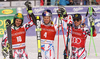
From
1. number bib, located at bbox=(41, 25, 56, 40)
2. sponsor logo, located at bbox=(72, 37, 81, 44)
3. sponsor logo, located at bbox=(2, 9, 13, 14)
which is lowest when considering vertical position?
sponsor logo, located at bbox=(2, 9, 13, 14)

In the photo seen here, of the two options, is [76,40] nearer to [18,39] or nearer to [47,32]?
[47,32]

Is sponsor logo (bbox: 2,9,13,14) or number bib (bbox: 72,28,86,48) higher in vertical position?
number bib (bbox: 72,28,86,48)

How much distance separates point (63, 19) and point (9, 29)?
124 centimetres

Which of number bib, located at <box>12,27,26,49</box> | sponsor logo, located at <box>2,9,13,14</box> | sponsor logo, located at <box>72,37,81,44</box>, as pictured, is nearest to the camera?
number bib, located at <box>12,27,26,49</box>

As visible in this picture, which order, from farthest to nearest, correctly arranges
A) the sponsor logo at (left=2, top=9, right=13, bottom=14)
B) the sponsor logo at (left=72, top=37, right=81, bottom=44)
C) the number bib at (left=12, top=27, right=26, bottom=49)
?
the sponsor logo at (left=2, top=9, right=13, bottom=14), the sponsor logo at (left=72, top=37, right=81, bottom=44), the number bib at (left=12, top=27, right=26, bottom=49)

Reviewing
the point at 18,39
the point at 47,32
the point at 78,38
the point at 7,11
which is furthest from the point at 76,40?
the point at 7,11

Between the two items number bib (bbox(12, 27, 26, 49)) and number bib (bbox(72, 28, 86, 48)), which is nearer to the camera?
number bib (bbox(12, 27, 26, 49))

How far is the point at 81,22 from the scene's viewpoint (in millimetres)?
6523

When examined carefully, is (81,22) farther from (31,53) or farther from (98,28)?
(98,28)

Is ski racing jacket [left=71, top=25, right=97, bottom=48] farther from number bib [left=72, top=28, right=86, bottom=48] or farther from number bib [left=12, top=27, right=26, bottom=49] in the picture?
number bib [left=12, top=27, right=26, bottom=49]

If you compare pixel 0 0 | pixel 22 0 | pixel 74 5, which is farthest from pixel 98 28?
pixel 0 0

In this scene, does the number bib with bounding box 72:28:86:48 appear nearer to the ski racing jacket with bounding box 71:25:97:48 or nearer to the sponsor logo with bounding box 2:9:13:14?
the ski racing jacket with bounding box 71:25:97:48

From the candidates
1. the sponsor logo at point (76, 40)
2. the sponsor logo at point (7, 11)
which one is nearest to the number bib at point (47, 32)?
the sponsor logo at point (76, 40)

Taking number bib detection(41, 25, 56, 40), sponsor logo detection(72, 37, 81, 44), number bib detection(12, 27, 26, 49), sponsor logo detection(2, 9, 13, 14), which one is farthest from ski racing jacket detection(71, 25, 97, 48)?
sponsor logo detection(2, 9, 13, 14)
